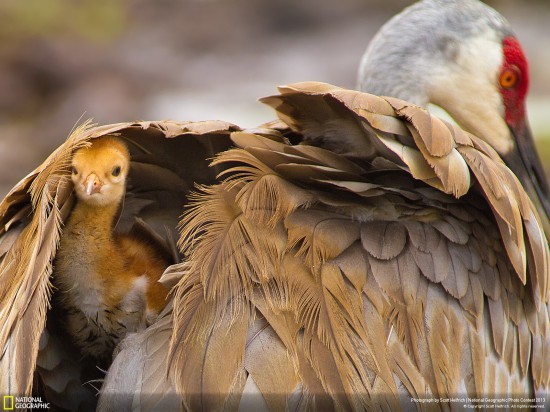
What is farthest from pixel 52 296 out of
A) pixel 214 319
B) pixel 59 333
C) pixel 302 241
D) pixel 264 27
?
pixel 264 27

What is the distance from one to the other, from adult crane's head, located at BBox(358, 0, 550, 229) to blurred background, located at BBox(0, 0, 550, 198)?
3122 millimetres

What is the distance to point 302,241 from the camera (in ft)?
7.02

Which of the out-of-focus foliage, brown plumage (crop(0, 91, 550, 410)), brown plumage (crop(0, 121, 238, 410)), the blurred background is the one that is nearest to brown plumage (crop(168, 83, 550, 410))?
brown plumage (crop(0, 91, 550, 410))

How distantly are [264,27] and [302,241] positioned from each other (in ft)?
26.7

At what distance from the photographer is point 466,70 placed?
12.0ft

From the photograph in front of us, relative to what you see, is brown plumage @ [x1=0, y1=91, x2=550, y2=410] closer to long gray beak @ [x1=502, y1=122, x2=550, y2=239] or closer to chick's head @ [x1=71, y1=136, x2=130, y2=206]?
chick's head @ [x1=71, y1=136, x2=130, y2=206]

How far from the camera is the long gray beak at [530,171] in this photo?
3.41m

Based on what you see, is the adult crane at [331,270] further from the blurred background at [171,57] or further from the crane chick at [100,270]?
the blurred background at [171,57]

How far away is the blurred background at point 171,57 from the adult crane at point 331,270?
392 centimetres

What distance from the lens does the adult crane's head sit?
3.63m

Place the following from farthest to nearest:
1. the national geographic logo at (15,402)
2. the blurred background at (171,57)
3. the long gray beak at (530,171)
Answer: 1. the blurred background at (171,57)
2. the long gray beak at (530,171)
3. the national geographic logo at (15,402)

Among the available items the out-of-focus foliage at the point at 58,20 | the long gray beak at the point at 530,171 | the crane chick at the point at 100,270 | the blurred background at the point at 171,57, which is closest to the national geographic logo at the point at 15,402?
the crane chick at the point at 100,270

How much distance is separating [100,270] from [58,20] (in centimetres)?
733

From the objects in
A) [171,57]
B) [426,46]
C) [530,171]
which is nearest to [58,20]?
[171,57]
